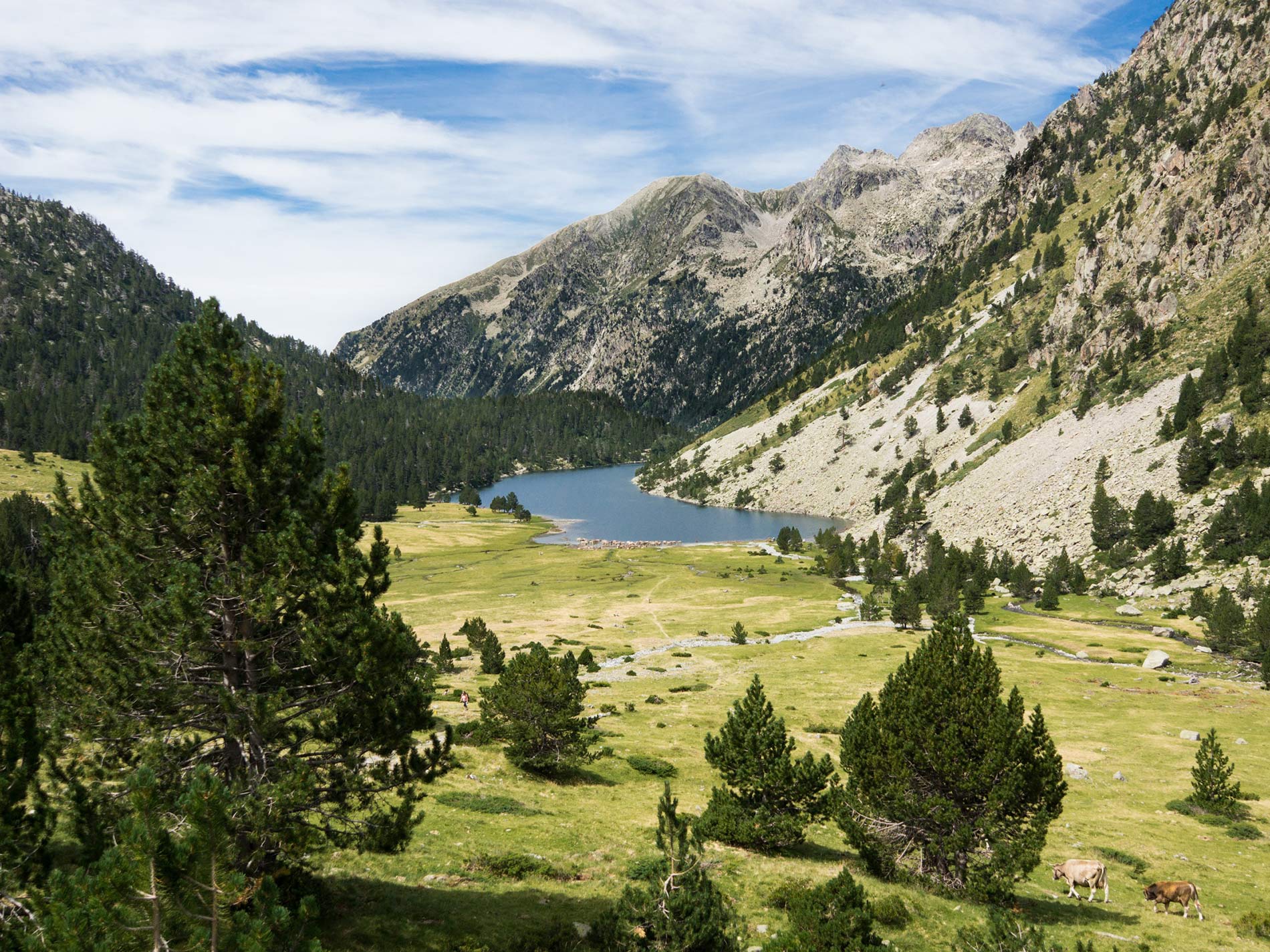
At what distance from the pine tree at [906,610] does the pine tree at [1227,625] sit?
29.6 metres

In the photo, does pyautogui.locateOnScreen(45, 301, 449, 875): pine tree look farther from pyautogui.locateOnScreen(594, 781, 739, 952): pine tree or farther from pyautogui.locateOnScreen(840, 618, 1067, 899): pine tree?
pyautogui.locateOnScreen(840, 618, 1067, 899): pine tree

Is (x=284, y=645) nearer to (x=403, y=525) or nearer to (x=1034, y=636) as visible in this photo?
(x=1034, y=636)

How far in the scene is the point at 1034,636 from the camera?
272 feet

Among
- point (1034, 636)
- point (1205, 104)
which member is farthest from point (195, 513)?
point (1205, 104)

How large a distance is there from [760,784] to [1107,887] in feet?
39.3

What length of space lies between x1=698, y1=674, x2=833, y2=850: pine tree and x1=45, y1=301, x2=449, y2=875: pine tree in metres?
13.4

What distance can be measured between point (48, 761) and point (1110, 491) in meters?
127

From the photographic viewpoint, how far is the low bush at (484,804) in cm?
2888

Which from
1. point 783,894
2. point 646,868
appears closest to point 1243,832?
point 783,894

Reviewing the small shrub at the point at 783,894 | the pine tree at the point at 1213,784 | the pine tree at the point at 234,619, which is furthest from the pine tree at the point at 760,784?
the pine tree at the point at 1213,784

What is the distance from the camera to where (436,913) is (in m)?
18.3

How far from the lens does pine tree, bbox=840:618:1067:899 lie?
21156 mm

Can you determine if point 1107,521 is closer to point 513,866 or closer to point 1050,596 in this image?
point 1050,596

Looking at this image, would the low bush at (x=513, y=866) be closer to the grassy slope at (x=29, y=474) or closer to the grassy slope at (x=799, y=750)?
the grassy slope at (x=799, y=750)
